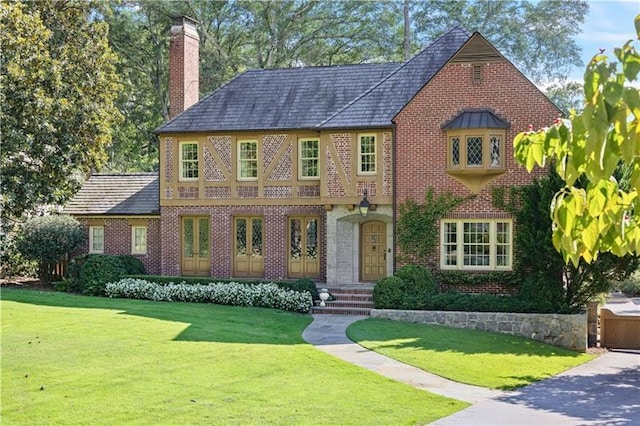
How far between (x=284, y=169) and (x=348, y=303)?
586 cm

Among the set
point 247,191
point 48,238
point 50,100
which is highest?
point 50,100

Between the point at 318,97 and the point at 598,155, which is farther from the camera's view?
the point at 318,97

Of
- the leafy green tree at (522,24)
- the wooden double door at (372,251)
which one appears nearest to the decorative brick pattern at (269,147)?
the wooden double door at (372,251)

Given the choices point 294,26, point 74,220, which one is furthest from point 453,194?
point 294,26

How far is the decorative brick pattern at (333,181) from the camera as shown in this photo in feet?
80.1

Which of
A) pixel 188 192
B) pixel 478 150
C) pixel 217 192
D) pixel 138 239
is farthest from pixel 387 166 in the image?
pixel 138 239

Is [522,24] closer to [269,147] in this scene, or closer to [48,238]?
[269,147]

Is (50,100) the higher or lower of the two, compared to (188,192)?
higher

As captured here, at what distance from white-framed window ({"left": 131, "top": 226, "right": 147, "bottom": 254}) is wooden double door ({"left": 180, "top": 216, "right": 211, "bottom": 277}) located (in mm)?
1805

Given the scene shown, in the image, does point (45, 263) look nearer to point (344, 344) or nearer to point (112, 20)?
point (344, 344)

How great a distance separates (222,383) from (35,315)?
7936mm

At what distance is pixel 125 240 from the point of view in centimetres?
2805

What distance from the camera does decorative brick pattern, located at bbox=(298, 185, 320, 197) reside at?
2558cm

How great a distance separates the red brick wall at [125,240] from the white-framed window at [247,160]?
3.81 m
